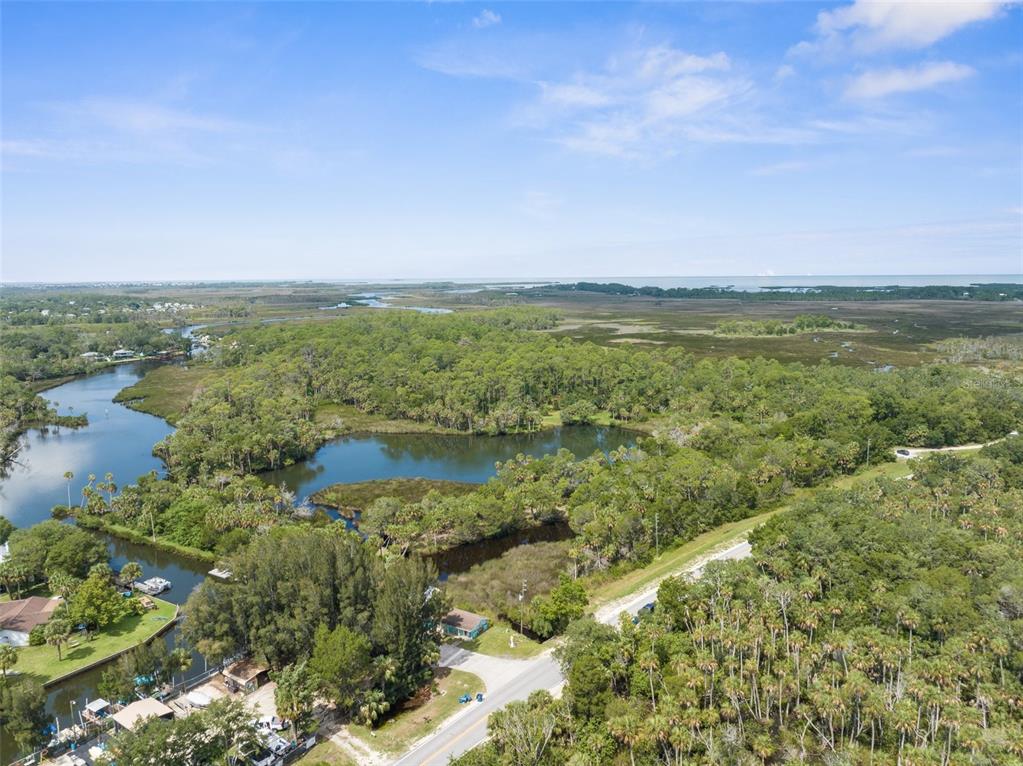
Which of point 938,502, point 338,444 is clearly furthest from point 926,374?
point 338,444

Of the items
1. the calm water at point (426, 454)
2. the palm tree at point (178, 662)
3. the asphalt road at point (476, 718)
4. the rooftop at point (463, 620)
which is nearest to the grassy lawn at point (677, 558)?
the rooftop at point (463, 620)

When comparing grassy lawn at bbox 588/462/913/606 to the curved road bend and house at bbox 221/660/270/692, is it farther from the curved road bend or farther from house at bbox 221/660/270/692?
house at bbox 221/660/270/692

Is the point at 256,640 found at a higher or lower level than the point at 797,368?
lower

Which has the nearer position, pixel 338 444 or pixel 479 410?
pixel 338 444

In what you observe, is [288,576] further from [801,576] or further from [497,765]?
[801,576]

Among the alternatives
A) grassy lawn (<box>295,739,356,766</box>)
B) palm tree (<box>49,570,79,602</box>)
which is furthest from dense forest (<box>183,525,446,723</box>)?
palm tree (<box>49,570,79,602</box>)
